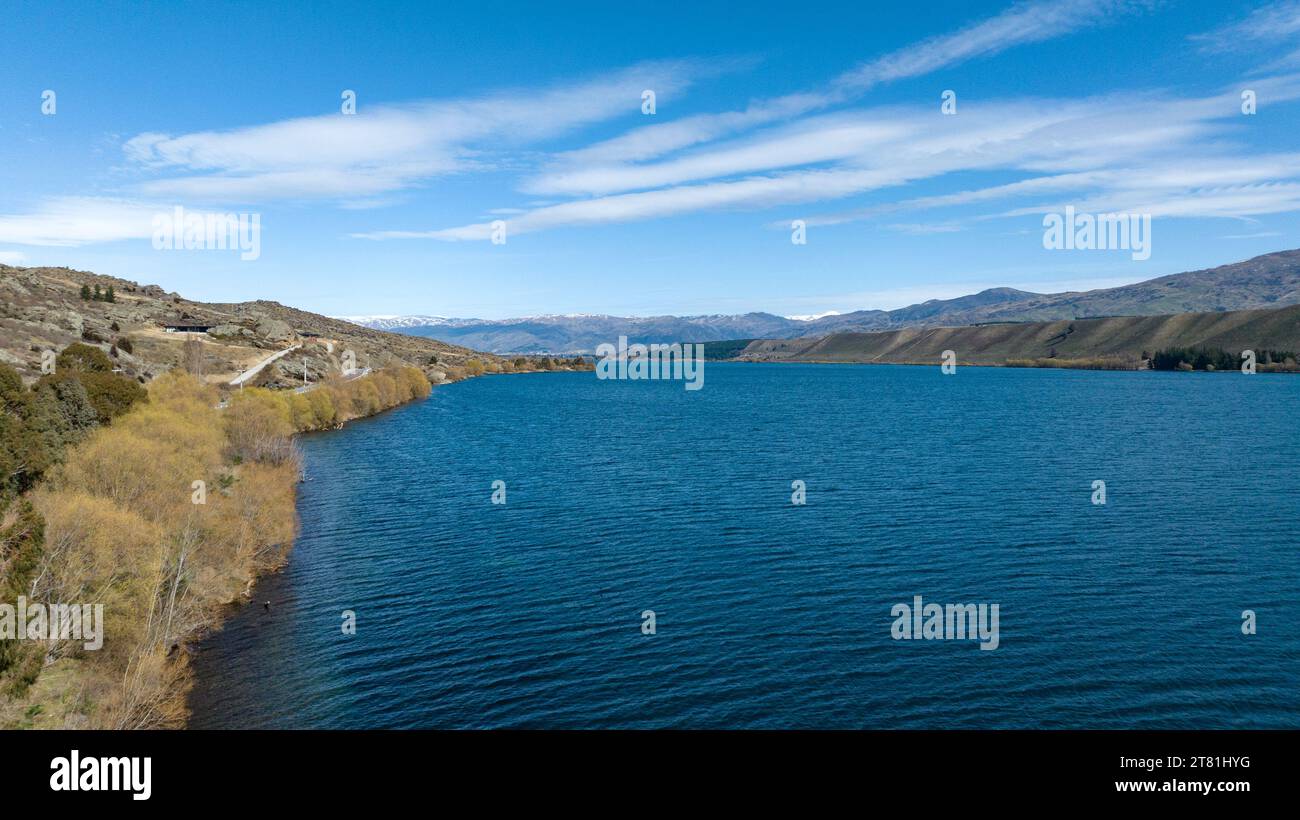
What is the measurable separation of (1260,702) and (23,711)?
51.1m

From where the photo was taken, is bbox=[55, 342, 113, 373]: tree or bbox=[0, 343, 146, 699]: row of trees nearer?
bbox=[0, 343, 146, 699]: row of trees

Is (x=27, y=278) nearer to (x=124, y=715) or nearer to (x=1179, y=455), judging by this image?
(x=124, y=715)

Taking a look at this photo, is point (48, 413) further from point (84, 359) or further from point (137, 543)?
point (84, 359)

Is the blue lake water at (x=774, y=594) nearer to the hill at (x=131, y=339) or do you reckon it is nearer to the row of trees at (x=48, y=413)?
the row of trees at (x=48, y=413)

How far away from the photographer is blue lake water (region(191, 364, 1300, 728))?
33906 mm

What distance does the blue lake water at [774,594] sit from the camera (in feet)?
111

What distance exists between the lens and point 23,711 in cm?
2881

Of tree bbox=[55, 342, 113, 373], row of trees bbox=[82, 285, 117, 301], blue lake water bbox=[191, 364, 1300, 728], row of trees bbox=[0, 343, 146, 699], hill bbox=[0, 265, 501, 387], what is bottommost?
blue lake water bbox=[191, 364, 1300, 728]

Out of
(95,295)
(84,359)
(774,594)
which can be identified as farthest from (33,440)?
(95,295)

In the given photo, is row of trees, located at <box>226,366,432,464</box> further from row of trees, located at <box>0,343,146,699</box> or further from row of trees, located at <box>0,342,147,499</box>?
row of trees, located at <box>0,343,146,699</box>

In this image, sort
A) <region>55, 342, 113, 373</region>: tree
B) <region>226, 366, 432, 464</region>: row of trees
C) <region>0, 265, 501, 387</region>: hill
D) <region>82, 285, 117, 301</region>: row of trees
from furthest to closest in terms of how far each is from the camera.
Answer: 1. <region>82, 285, 117, 301</region>: row of trees
2. <region>0, 265, 501, 387</region>: hill
3. <region>226, 366, 432, 464</region>: row of trees
4. <region>55, 342, 113, 373</region>: tree

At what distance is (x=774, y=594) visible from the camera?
154 feet

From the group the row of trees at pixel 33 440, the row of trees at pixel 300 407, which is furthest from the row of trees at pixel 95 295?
the row of trees at pixel 33 440

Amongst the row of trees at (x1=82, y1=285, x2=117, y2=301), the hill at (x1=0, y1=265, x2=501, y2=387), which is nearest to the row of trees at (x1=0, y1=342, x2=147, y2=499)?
the hill at (x1=0, y1=265, x2=501, y2=387)
